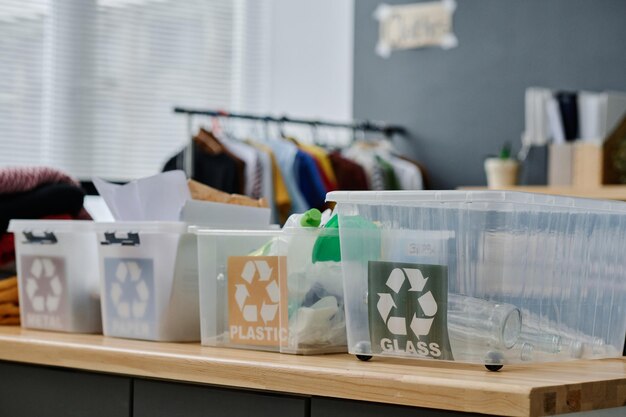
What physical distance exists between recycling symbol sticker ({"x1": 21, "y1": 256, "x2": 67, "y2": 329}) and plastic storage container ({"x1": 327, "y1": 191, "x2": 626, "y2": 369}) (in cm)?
71

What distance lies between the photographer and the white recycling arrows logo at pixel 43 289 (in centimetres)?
194

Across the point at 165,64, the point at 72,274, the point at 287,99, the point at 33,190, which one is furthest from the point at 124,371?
the point at 287,99

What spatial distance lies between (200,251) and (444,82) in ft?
12.2

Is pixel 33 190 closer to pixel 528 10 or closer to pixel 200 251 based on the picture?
pixel 200 251

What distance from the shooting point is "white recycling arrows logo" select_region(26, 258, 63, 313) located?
1.94m

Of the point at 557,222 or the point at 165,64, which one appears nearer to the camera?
the point at 557,222

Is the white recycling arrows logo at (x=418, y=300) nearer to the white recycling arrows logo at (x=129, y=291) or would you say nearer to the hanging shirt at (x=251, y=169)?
the white recycling arrows logo at (x=129, y=291)

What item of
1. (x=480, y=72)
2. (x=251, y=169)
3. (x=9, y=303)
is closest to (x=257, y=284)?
(x=9, y=303)

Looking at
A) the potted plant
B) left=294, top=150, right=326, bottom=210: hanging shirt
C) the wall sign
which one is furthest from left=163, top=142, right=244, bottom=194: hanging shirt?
the wall sign

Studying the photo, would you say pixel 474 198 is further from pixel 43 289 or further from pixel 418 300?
pixel 43 289

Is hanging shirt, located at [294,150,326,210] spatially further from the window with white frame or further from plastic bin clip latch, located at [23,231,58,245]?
plastic bin clip latch, located at [23,231,58,245]

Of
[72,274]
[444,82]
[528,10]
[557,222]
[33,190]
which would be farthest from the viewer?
[444,82]

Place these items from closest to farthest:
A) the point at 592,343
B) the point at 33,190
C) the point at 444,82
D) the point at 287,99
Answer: the point at 592,343, the point at 33,190, the point at 444,82, the point at 287,99

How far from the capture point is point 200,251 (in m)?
1.68
